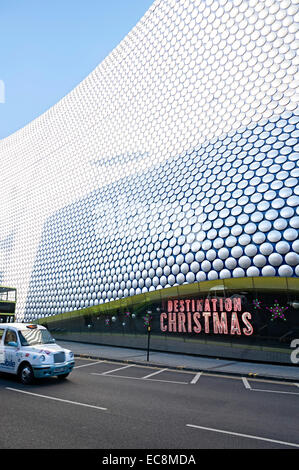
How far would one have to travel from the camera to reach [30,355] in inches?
364

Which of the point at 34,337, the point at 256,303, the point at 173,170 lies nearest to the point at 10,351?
the point at 34,337

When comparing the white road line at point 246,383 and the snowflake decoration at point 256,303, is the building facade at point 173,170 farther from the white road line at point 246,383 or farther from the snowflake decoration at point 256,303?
the white road line at point 246,383

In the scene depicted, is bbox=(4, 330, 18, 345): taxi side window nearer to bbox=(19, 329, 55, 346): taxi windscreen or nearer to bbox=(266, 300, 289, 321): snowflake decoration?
bbox=(19, 329, 55, 346): taxi windscreen

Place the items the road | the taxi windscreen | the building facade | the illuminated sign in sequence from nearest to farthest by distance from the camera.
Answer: the road
the taxi windscreen
the illuminated sign
the building facade

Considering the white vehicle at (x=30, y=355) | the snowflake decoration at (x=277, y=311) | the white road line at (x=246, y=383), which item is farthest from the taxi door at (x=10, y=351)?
the snowflake decoration at (x=277, y=311)

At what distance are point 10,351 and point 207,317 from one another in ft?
35.1

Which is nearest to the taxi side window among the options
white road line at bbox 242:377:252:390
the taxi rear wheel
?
the taxi rear wheel

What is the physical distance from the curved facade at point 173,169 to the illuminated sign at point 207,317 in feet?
4.58

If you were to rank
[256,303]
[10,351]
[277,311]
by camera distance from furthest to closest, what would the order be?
[256,303]
[277,311]
[10,351]

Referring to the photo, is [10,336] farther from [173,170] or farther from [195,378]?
[173,170]

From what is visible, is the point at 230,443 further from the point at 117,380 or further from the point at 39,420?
the point at 117,380

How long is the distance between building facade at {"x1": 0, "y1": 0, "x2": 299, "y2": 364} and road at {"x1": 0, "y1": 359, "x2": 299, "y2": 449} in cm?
812

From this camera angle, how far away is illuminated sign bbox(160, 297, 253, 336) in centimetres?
1626
